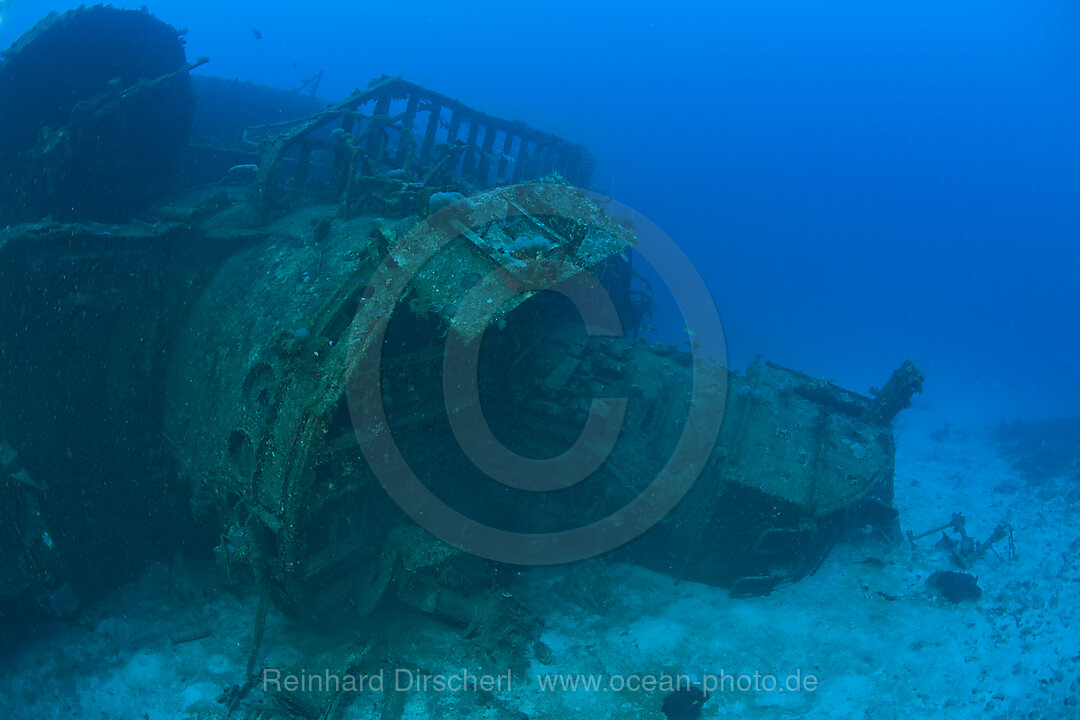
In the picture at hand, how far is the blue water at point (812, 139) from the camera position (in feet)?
231

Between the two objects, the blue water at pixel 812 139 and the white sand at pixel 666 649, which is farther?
the blue water at pixel 812 139

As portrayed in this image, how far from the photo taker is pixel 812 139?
120250mm

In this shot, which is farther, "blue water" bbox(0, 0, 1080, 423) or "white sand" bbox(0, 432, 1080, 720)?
"blue water" bbox(0, 0, 1080, 423)

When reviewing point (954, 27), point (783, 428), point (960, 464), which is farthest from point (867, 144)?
point (783, 428)

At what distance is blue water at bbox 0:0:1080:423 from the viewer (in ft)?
231

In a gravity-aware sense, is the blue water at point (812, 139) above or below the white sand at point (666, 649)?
above

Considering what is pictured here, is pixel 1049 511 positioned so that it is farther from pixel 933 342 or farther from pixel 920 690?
pixel 933 342

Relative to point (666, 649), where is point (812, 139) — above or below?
above

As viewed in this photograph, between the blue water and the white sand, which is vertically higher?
the blue water

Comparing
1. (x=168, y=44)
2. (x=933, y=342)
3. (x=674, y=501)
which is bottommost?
(x=674, y=501)

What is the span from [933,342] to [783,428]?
266ft

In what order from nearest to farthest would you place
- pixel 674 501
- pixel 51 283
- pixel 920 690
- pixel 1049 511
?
pixel 51 283 → pixel 920 690 → pixel 674 501 → pixel 1049 511

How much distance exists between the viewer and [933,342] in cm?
7050

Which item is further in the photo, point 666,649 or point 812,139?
point 812,139
